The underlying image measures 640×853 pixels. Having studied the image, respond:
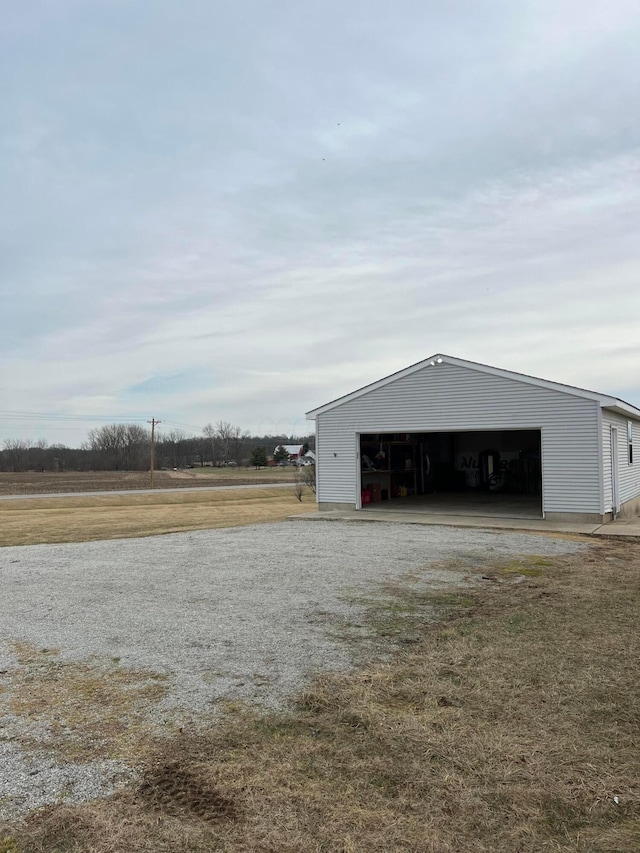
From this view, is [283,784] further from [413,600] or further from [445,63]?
[445,63]

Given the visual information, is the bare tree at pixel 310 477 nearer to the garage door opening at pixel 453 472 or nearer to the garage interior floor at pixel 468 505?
the garage door opening at pixel 453 472

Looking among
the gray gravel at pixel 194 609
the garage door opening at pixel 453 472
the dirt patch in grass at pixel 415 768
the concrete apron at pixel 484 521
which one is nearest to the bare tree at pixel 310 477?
the garage door opening at pixel 453 472

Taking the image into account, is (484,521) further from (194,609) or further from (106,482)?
(106,482)

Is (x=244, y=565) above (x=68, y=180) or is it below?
below

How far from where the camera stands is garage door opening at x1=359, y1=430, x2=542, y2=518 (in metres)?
18.5

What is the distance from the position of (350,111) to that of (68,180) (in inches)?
269

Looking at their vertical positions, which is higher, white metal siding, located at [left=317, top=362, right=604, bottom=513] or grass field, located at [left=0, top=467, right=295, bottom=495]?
white metal siding, located at [left=317, top=362, right=604, bottom=513]

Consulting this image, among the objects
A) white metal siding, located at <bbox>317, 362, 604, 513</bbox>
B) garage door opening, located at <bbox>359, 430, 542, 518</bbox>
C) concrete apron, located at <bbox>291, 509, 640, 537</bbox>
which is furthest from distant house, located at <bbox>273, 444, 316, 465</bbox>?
concrete apron, located at <bbox>291, 509, 640, 537</bbox>

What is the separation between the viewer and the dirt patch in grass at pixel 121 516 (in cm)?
1507

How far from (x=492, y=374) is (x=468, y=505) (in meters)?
4.43

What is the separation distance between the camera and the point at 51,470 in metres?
79.8

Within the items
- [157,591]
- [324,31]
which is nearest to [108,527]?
[157,591]

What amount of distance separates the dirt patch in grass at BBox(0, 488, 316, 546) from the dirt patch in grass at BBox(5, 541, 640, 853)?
435 inches

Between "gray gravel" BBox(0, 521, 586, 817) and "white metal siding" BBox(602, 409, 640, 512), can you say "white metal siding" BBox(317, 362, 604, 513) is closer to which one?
"white metal siding" BBox(602, 409, 640, 512)
